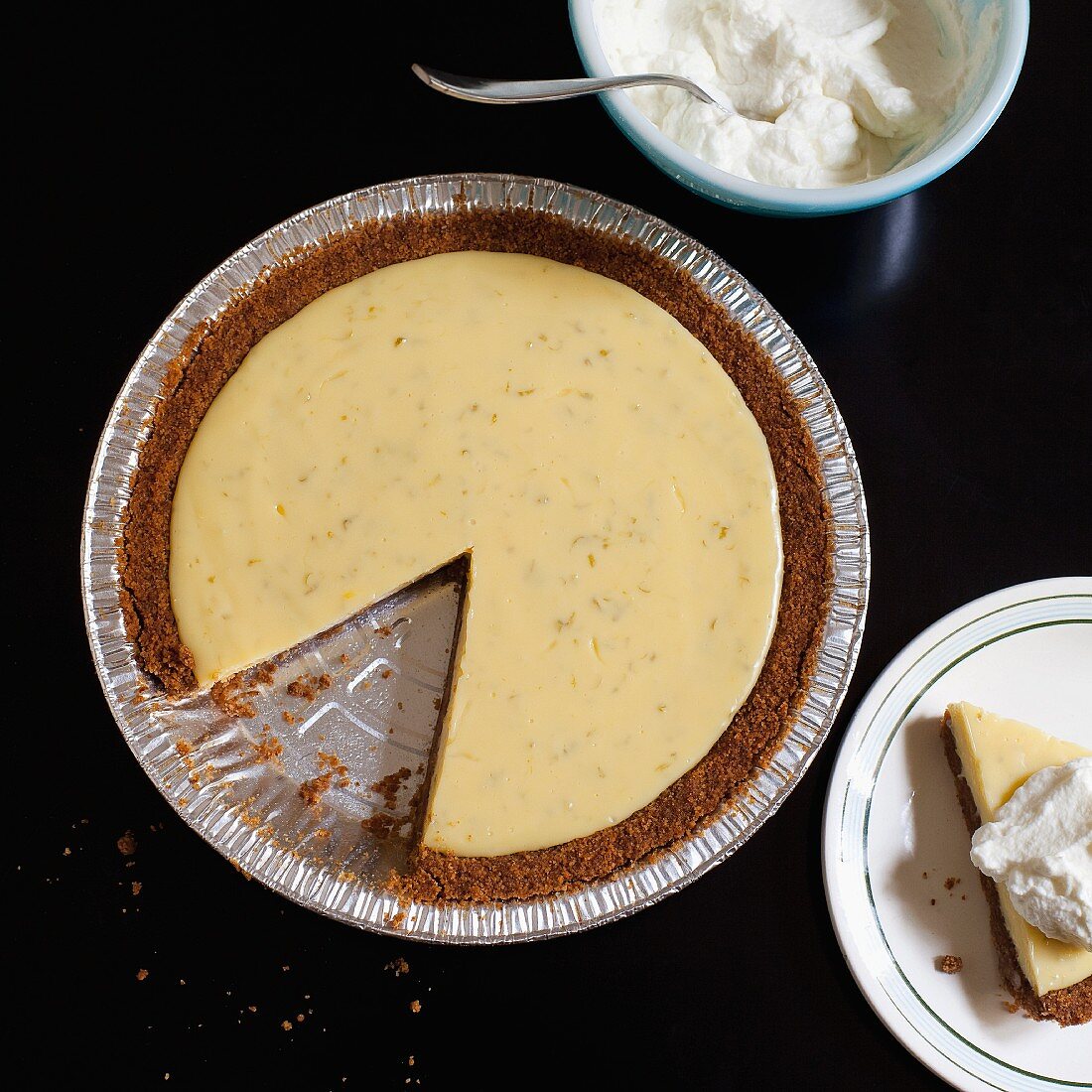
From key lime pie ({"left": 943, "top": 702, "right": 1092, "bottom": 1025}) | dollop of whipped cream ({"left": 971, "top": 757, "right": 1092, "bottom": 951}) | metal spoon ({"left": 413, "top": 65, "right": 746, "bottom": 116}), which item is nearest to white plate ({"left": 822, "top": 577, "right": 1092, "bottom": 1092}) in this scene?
key lime pie ({"left": 943, "top": 702, "right": 1092, "bottom": 1025})

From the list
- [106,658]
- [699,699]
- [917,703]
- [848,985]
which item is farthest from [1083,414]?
[106,658]

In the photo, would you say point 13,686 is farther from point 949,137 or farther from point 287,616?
point 949,137

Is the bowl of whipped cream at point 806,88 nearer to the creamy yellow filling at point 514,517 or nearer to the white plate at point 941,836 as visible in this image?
the creamy yellow filling at point 514,517

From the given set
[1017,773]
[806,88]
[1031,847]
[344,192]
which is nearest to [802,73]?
[806,88]

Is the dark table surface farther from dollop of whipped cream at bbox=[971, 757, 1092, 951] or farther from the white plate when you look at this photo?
dollop of whipped cream at bbox=[971, 757, 1092, 951]

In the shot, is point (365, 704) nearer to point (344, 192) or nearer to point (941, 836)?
point (344, 192)

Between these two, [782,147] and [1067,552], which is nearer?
[782,147]
